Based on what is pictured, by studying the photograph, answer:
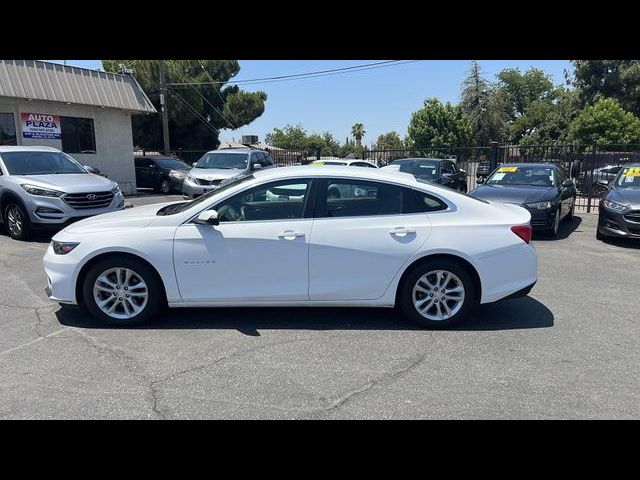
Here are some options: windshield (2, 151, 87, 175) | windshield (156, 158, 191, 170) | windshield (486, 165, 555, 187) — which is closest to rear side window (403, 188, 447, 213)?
windshield (486, 165, 555, 187)

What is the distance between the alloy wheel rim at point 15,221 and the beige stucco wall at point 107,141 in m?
7.65

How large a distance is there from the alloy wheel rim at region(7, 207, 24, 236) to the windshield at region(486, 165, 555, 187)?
952 centimetres

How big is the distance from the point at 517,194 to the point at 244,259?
6.93 meters

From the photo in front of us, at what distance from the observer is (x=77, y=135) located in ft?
54.5

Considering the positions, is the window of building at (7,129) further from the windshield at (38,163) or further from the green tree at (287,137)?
the green tree at (287,137)

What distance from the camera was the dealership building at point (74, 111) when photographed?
14.5m

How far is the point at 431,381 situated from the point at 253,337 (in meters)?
1.67

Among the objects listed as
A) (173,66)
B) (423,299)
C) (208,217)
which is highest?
(173,66)

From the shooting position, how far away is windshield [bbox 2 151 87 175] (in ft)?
29.9

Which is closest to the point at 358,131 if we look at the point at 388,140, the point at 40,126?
the point at 388,140

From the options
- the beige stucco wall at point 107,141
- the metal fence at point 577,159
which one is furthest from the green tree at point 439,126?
the beige stucco wall at point 107,141
